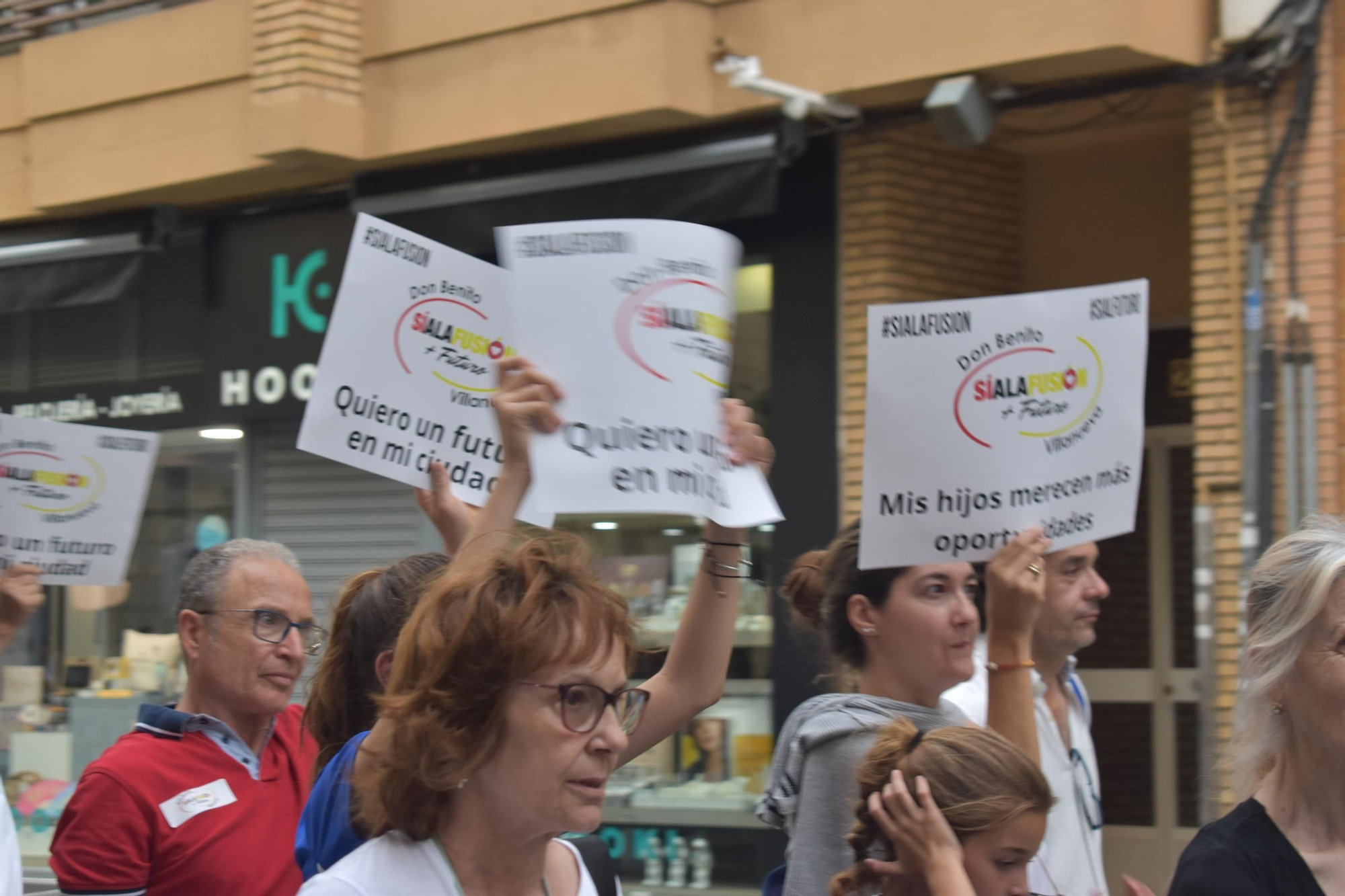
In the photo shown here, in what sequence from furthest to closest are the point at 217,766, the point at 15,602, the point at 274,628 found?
the point at 15,602 < the point at 274,628 < the point at 217,766

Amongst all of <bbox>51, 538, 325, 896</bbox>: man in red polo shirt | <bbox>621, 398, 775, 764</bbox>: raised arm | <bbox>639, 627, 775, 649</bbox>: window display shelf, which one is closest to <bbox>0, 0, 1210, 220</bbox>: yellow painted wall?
<bbox>639, 627, 775, 649</bbox>: window display shelf

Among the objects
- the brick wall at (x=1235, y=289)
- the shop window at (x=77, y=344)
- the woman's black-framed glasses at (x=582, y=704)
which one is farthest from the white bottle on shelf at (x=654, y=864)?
the woman's black-framed glasses at (x=582, y=704)

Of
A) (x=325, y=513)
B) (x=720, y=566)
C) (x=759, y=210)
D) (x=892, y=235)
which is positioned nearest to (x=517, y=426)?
(x=720, y=566)

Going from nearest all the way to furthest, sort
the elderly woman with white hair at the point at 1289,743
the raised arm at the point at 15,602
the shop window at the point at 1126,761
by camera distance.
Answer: the elderly woman with white hair at the point at 1289,743 → the raised arm at the point at 15,602 → the shop window at the point at 1126,761

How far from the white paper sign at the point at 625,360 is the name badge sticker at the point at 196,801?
132 centimetres

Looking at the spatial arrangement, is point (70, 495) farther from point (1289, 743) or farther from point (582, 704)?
point (1289, 743)

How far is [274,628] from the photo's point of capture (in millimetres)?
4406

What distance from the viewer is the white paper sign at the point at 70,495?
607 centimetres

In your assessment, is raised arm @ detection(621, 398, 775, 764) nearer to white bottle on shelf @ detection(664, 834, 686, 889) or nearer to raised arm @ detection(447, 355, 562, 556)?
raised arm @ detection(447, 355, 562, 556)

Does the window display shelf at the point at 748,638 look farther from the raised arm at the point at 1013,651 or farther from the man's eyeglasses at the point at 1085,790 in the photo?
the raised arm at the point at 1013,651

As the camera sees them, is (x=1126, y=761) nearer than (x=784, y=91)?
No

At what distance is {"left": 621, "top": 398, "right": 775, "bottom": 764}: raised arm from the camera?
3.58m

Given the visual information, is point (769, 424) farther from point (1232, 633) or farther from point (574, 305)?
point (574, 305)

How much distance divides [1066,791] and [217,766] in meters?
2.01
